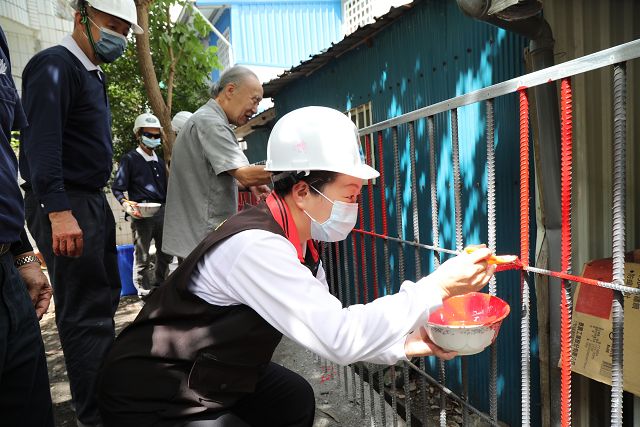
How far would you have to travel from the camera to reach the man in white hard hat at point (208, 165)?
2859 millimetres

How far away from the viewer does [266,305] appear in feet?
4.94

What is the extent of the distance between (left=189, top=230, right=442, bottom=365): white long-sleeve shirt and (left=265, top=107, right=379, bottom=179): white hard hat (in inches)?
11.6

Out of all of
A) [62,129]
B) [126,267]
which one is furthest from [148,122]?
[62,129]

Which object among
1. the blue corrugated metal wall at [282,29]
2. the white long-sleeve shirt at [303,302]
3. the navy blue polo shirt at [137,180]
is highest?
the blue corrugated metal wall at [282,29]

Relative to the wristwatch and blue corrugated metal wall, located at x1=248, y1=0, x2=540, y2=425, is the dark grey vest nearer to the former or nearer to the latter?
the wristwatch

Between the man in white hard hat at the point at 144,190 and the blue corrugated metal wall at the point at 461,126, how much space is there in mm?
2700

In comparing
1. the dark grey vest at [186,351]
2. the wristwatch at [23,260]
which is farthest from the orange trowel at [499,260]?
the wristwatch at [23,260]

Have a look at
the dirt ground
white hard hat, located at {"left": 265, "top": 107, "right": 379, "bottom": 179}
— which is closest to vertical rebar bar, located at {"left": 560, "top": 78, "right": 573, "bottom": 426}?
white hard hat, located at {"left": 265, "top": 107, "right": 379, "bottom": 179}

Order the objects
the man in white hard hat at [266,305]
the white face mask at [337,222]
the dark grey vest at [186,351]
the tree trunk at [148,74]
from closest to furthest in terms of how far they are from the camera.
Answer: the man in white hard hat at [266,305]
the dark grey vest at [186,351]
the white face mask at [337,222]
the tree trunk at [148,74]

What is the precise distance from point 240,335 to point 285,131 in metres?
0.72

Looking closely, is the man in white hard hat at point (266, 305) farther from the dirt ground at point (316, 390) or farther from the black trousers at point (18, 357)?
the dirt ground at point (316, 390)

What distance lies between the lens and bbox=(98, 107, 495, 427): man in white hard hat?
4.93 feet

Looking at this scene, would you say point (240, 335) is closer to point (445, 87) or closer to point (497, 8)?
point (497, 8)

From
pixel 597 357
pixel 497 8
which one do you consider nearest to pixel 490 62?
pixel 497 8
